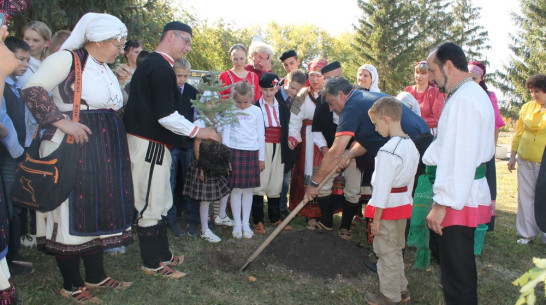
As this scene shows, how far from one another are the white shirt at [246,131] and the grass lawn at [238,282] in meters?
1.10

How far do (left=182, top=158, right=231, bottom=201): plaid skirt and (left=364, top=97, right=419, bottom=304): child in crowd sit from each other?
6.18 ft

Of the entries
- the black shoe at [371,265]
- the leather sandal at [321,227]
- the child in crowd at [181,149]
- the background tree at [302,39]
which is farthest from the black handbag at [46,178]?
the background tree at [302,39]

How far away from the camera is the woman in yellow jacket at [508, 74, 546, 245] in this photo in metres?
5.19

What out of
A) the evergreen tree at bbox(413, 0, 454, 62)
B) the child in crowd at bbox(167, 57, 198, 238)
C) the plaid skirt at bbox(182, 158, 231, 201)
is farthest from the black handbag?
the evergreen tree at bbox(413, 0, 454, 62)

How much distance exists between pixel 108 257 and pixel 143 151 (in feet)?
4.41

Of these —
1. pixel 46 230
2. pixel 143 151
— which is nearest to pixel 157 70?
pixel 143 151

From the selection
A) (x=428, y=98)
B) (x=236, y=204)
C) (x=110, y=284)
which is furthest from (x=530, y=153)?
(x=110, y=284)

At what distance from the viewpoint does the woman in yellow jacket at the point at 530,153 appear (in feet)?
17.0

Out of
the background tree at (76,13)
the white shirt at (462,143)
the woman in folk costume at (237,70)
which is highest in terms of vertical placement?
the background tree at (76,13)

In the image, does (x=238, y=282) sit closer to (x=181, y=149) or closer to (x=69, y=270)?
(x=69, y=270)

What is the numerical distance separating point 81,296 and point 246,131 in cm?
243

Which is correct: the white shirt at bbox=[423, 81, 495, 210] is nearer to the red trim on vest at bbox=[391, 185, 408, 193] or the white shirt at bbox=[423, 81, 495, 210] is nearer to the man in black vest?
the red trim on vest at bbox=[391, 185, 408, 193]

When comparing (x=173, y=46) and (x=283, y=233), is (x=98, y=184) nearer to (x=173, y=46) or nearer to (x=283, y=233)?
(x=173, y=46)

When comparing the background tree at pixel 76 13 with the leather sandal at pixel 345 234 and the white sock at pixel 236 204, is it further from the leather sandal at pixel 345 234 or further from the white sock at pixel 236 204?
the leather sandal at pixel 345 234
